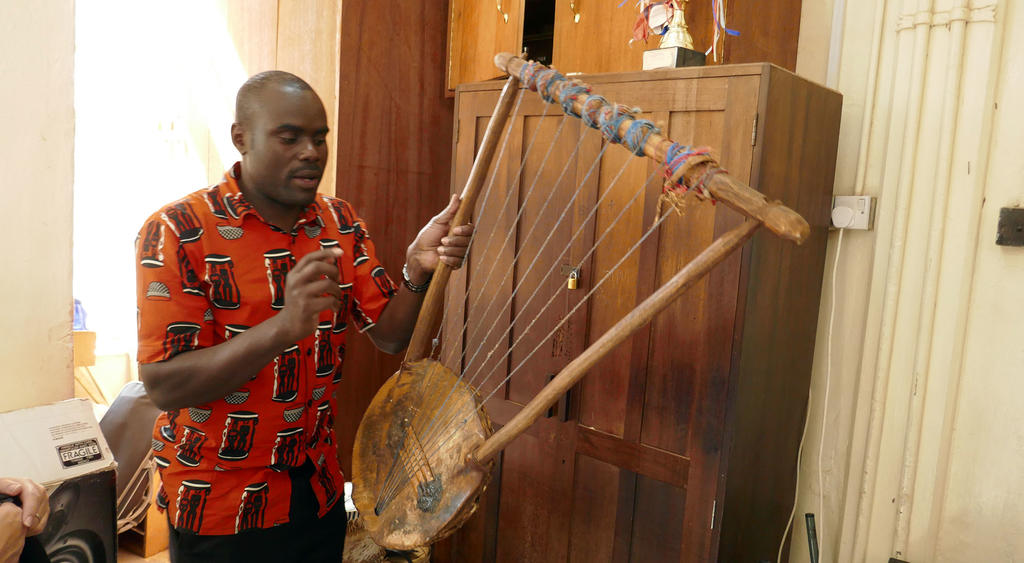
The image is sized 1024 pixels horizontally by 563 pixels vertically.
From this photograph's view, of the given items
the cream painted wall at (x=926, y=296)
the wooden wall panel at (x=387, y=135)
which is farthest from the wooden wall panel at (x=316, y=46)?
the cream painted wall at (x=926, y=296)

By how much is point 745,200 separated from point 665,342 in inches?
31.5

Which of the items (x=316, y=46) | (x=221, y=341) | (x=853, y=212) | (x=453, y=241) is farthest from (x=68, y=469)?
(x=853, y=212)

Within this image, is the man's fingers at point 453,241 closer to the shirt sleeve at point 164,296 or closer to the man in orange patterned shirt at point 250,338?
the man in orange patterned shirt at point 250,338

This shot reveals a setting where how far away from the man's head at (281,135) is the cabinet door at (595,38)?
94cm

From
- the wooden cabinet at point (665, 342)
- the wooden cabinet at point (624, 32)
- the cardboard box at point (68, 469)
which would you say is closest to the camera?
the wooden cabinet at point (665, 342)

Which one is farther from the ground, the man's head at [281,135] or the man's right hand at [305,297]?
the man's head at [281,135]

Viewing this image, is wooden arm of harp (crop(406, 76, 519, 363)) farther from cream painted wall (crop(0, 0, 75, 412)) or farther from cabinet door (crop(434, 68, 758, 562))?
cream painted wall (crop(0, 0, 75, 412))

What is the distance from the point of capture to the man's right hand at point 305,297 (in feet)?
3.99

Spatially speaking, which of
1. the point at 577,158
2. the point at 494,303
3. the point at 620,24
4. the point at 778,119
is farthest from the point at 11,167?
the point at 778,119

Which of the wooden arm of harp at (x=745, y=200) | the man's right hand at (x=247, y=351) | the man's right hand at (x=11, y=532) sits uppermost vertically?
the wooden arm of harp at (x=745, y=200)

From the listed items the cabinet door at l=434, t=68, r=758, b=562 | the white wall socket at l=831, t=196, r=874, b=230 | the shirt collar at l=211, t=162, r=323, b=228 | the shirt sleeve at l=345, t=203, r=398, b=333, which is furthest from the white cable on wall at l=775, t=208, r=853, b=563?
the shirt collar at l=211, t=162, r=323, b=228

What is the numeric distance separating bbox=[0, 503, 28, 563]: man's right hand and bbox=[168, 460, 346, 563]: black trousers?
28cm

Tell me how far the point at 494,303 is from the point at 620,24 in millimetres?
869

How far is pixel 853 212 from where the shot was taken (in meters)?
1.98
